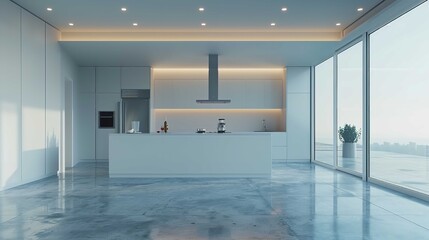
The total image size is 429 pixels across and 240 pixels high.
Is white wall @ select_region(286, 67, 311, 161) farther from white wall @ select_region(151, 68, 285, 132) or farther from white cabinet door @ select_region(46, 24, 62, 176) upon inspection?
white cabinet door @ select_region(46, 24, 62, 176)

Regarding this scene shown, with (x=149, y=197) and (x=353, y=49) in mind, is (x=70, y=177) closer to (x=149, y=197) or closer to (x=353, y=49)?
(x=149, y=197)

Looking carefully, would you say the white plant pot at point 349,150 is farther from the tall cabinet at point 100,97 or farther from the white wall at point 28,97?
the white wall at point 28,97

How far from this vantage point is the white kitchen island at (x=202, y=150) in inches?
330

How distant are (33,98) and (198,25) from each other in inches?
157

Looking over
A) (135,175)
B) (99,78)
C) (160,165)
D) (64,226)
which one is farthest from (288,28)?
(64,226)

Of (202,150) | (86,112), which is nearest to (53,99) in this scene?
(86,112)

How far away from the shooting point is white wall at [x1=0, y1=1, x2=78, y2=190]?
6.89 m

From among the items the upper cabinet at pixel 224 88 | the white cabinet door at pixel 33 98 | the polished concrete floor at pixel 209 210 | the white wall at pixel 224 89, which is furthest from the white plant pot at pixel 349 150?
the white cabinet door at pixel 33 98

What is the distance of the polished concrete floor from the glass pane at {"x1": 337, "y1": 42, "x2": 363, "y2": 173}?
1.61 meters

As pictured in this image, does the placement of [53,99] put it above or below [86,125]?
above

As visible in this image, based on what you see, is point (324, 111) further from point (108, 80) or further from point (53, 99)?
point (53, 99)

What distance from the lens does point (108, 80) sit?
1162cm

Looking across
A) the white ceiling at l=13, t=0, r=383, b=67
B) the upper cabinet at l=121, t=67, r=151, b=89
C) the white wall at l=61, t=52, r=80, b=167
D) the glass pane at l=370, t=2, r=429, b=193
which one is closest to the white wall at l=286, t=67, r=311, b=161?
the white ceiling at l=13, t=0, r=383, b=67

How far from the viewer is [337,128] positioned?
33.4 ft
